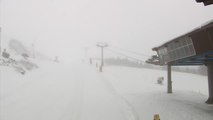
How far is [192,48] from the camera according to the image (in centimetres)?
1327

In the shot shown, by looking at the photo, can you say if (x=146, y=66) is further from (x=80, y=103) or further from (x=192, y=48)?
(x=192, y=48)

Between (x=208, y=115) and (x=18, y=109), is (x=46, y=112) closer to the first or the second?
(x=18, y=109)

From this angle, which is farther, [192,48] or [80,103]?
[80,103]

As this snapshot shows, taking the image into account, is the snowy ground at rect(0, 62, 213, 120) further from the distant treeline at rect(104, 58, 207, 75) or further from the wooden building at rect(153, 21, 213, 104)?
the distant treeline at rect(104, 58, 207, 75)

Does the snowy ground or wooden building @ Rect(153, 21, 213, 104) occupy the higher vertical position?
wooden building @ Rect(153, 21, 213, 104)

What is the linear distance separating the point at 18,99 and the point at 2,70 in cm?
593

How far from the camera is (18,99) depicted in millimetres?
15273

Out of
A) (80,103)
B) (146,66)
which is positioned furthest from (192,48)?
(146,66)

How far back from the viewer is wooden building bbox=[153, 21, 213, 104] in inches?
452

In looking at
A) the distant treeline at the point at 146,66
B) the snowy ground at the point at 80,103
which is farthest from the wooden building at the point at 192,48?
the distant treeline at the point at 146,66

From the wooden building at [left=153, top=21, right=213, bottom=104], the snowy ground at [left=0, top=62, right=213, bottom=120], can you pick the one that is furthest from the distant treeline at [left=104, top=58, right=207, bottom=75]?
the wooden building at [left=153, top=21, right=213, bottom=104]

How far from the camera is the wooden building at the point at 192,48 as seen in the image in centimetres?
1148

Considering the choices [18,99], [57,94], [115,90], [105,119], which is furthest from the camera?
[115,90]

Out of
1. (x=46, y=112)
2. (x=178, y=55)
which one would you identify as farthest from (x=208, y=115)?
(x=46, y=112)
